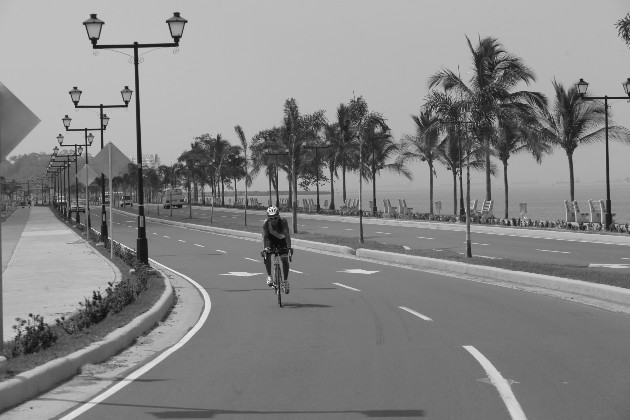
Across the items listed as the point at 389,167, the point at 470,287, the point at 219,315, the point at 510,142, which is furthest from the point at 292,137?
the point at 219,315

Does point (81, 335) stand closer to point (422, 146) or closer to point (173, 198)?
point (422, 146)

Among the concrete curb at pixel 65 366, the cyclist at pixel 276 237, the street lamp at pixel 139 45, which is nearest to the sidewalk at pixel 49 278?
the street lamp at pixel 139 45

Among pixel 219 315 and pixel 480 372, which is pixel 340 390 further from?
pixel 219 315

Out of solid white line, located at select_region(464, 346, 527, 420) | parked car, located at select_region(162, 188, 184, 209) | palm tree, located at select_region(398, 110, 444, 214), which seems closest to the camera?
solid white line, located at select_region(464, 346, 527, 420)

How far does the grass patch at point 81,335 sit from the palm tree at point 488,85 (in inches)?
493

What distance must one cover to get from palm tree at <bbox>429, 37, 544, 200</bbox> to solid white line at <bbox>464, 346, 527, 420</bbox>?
1691cm

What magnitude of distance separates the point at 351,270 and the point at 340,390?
17.1m

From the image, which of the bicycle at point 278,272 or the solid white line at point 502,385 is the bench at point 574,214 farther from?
the solid white line at point 502,385

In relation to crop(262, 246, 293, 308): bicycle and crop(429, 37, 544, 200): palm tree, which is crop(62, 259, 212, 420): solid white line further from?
crop(429, 37, 544, 200): palm tree

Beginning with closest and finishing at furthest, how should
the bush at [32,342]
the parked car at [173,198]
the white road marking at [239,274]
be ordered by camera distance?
the bush at [32,342] → the white road marking at [239,274] → the parked car at [173,198]

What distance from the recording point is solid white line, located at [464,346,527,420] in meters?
7.73

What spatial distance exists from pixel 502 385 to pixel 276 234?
854 cm

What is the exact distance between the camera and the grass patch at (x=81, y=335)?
375 inches

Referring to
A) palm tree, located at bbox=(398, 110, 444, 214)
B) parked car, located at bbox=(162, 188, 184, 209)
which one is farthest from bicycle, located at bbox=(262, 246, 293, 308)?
parked car, located at bbox=(162, 188, 184, 209)
